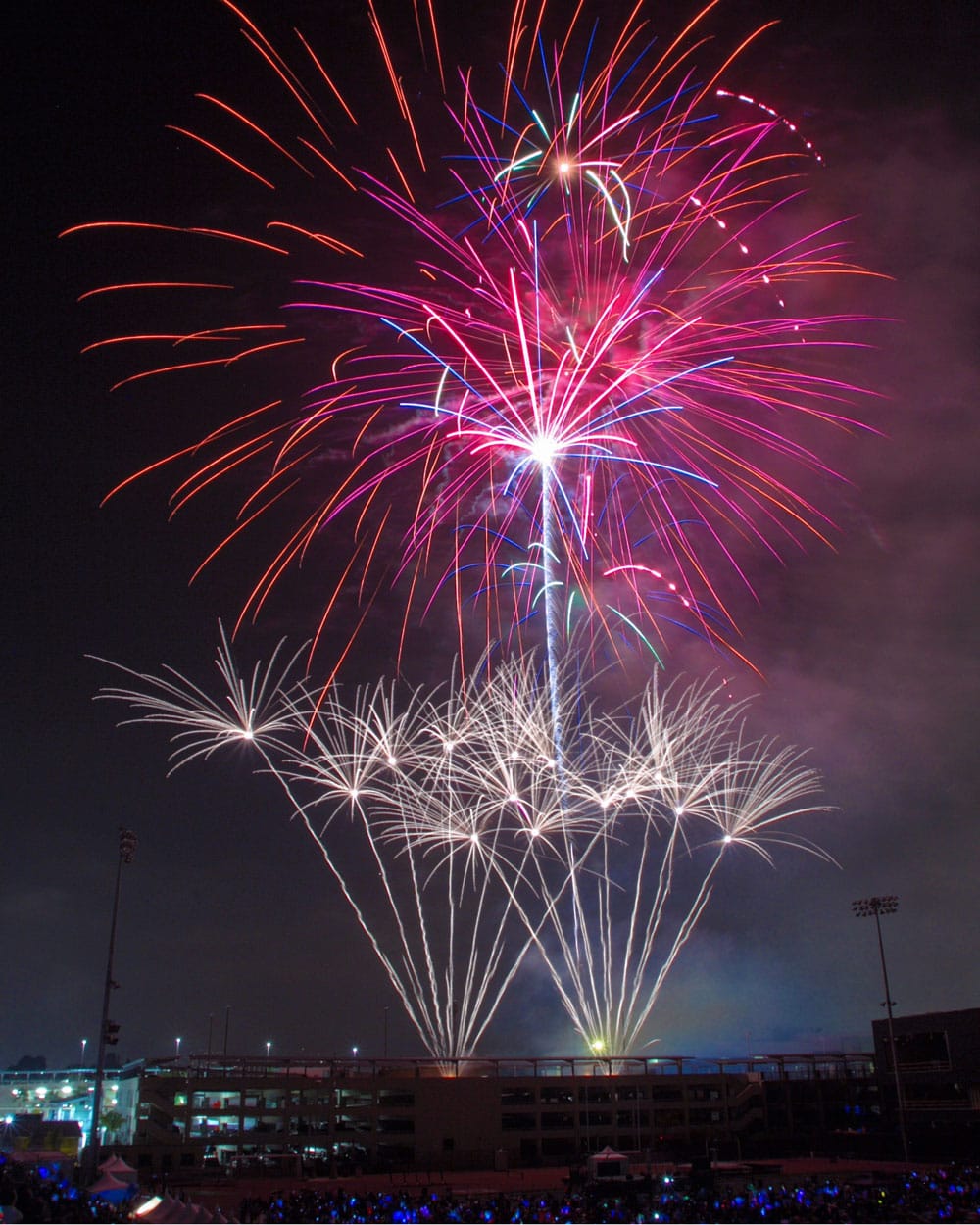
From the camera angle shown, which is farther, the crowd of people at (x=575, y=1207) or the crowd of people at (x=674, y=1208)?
the crowd of people at (x=674, y=1208)

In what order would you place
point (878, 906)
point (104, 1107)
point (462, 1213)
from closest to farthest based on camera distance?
point (462, 1213), point (878, 906), point (104, 1107)

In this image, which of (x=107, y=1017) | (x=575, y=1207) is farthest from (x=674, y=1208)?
(x=107, y=1017)

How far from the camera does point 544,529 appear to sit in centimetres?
2847

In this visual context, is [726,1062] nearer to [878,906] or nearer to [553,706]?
[878,906]

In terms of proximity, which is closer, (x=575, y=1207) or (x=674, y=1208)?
(x=575, y=1207)

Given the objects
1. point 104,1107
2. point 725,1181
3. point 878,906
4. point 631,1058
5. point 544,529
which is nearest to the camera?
point 544,529

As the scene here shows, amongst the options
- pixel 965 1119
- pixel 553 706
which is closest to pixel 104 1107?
pixel 965 1119

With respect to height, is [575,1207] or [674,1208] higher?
[575,1207]

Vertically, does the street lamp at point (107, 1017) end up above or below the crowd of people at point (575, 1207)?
above

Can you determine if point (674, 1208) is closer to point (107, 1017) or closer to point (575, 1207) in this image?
point (575, 1207)

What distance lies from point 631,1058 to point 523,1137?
22.1 feet

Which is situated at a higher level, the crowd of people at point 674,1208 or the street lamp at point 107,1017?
the street lamp at point 107,1017

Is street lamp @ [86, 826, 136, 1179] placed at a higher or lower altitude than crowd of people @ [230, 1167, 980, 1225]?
higher

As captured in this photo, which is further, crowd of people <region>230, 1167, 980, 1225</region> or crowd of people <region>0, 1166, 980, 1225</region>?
crowd of people <region>230, 1167, 980, 1225</region>
